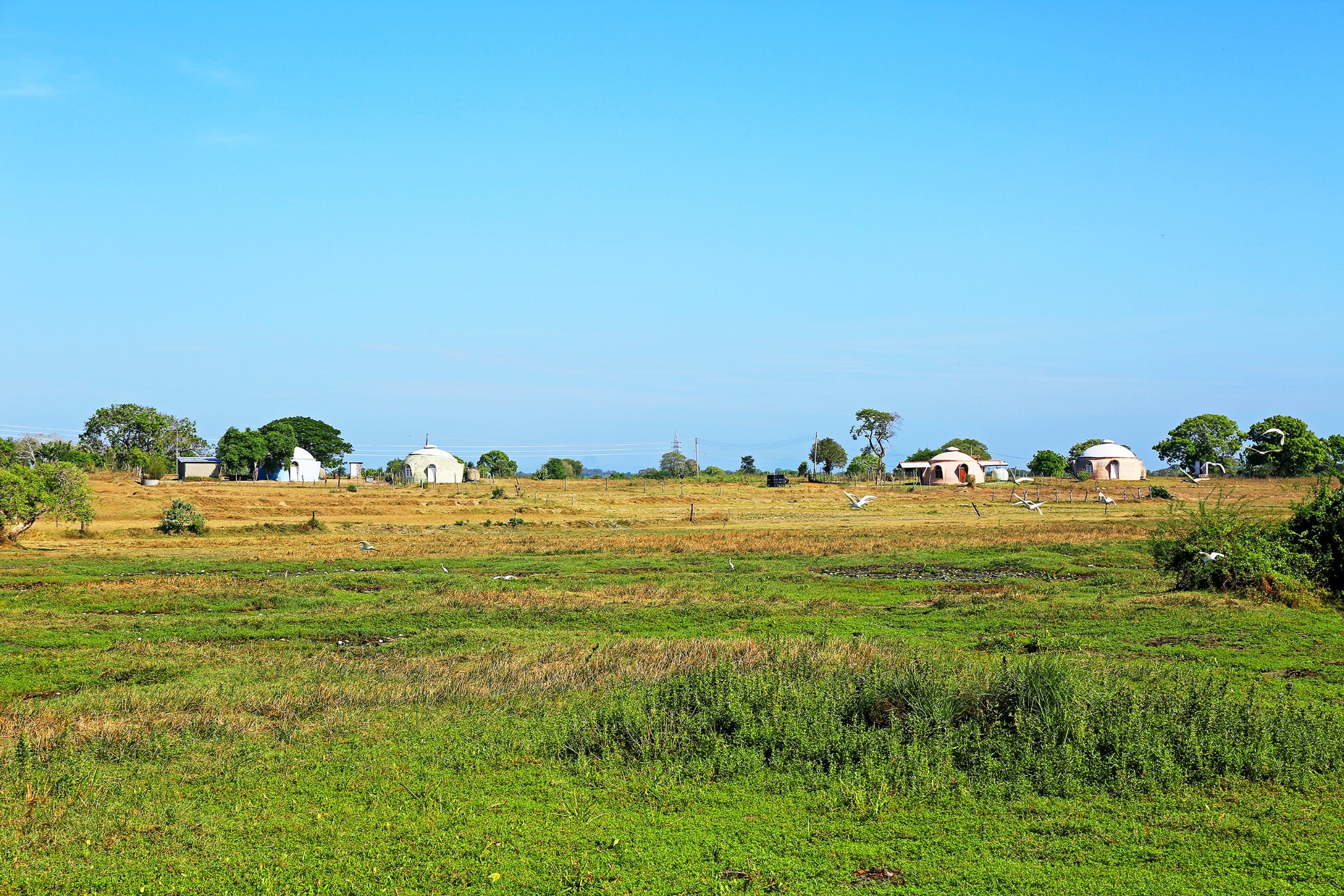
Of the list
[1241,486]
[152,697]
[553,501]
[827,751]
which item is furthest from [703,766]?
[1241,486]

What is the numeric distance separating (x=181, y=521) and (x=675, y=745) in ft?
134

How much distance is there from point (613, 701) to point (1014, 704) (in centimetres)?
456

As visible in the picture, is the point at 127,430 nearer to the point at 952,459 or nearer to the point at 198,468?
the point at 198,468

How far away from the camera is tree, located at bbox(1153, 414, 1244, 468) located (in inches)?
3932

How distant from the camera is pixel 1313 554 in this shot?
842 inches

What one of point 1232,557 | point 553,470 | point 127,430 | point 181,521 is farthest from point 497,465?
point 1232,557

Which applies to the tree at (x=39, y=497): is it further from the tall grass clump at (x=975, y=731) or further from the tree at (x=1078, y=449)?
the tree at (x=1078, y=449)

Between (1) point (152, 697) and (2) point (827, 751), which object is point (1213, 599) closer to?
(2) point (827, 751)

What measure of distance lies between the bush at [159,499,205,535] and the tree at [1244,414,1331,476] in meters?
81.2

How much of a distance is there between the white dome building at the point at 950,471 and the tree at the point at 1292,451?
24.2 m

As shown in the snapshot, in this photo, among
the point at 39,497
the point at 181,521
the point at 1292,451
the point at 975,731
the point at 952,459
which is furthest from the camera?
the point at 952,459

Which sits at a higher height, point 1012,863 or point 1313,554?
point 1313,554

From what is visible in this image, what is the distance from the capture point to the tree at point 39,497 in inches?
1441

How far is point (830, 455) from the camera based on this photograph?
12350 centimetres
